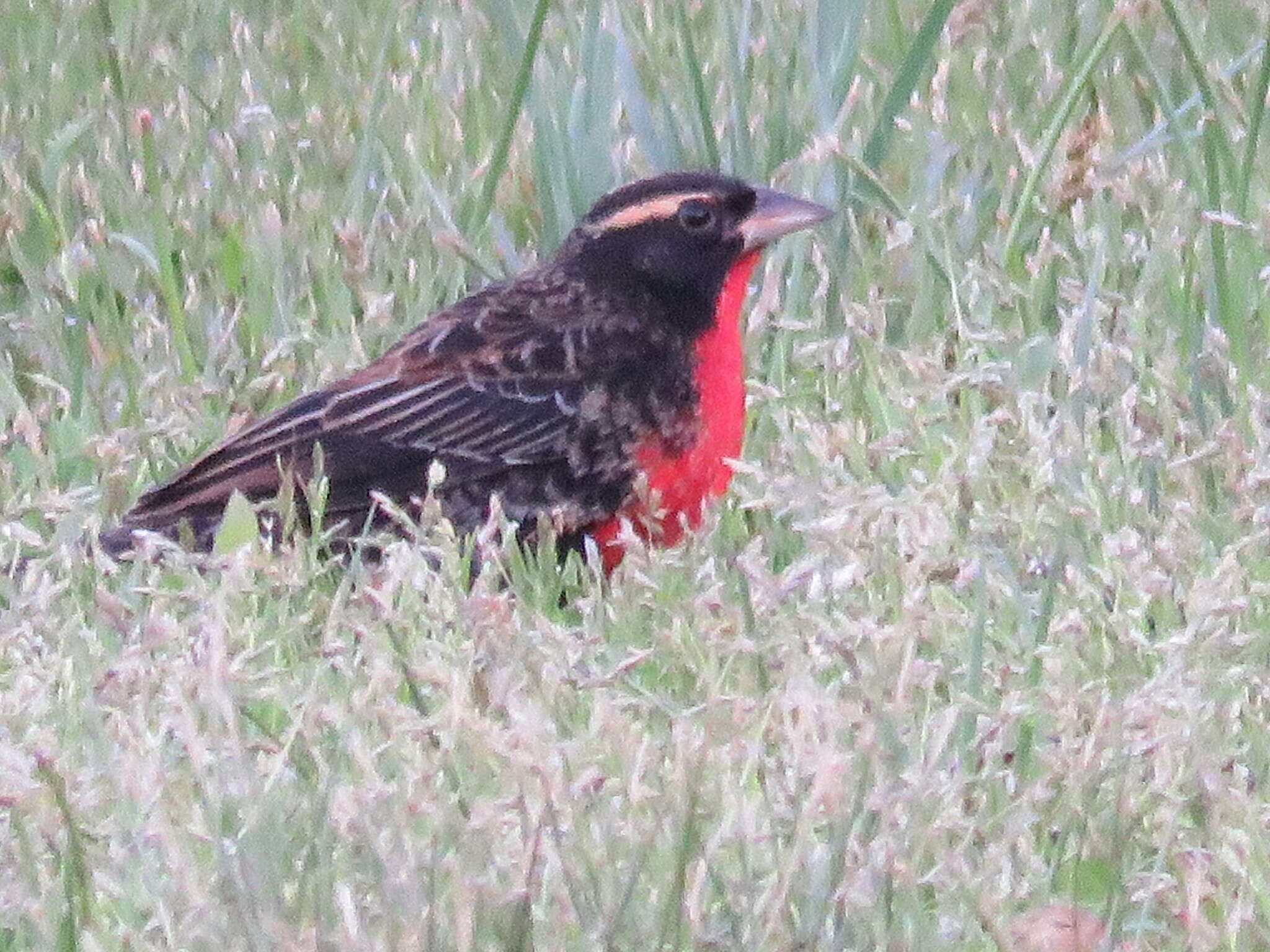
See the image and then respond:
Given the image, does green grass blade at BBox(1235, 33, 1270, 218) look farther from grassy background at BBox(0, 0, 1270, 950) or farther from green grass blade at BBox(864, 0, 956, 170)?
green grass blade at BBox(864, 0, 956, 170)

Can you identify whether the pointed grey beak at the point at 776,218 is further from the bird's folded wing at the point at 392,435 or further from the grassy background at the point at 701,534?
the bird's folded wing at the point at 392,435

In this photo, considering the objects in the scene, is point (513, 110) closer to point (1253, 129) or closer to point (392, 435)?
point (392, 435)

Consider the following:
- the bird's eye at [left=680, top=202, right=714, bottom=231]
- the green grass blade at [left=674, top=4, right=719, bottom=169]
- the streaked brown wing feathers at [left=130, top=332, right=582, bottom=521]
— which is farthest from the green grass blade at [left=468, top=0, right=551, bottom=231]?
the streaked brown wing feathers at [left=130, top=332, right=582, bottom=521]

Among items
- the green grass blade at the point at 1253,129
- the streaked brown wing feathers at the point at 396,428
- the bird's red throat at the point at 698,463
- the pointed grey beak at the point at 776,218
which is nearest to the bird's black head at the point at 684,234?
the pointed grey beak at the point at 776,218

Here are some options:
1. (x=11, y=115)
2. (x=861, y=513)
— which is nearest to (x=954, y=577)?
(x=861, y=513)

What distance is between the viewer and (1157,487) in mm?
4684

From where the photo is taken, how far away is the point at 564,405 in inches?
210

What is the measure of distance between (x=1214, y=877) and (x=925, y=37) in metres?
3.06

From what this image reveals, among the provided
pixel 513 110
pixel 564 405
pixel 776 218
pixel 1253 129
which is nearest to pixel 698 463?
pixel 564 405

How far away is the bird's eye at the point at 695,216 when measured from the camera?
562 cm

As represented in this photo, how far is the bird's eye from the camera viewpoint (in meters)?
5.62

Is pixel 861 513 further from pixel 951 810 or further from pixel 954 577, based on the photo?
pixel 951 810

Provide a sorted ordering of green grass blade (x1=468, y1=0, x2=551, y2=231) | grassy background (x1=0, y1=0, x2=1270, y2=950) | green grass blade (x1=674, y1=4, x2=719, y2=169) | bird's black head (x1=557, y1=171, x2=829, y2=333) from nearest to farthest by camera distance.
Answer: grassy background (x1=0, y1=0, x2=1270, y2=950) → bird's black head (x1=557, y1=171, x2=829, y2=333) → green grass blade (x1=468, y1=0, x2=551, y2=231) → green grass blade (x1=674, y1=4, x2=719, y2=169)

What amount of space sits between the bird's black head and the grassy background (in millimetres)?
277
